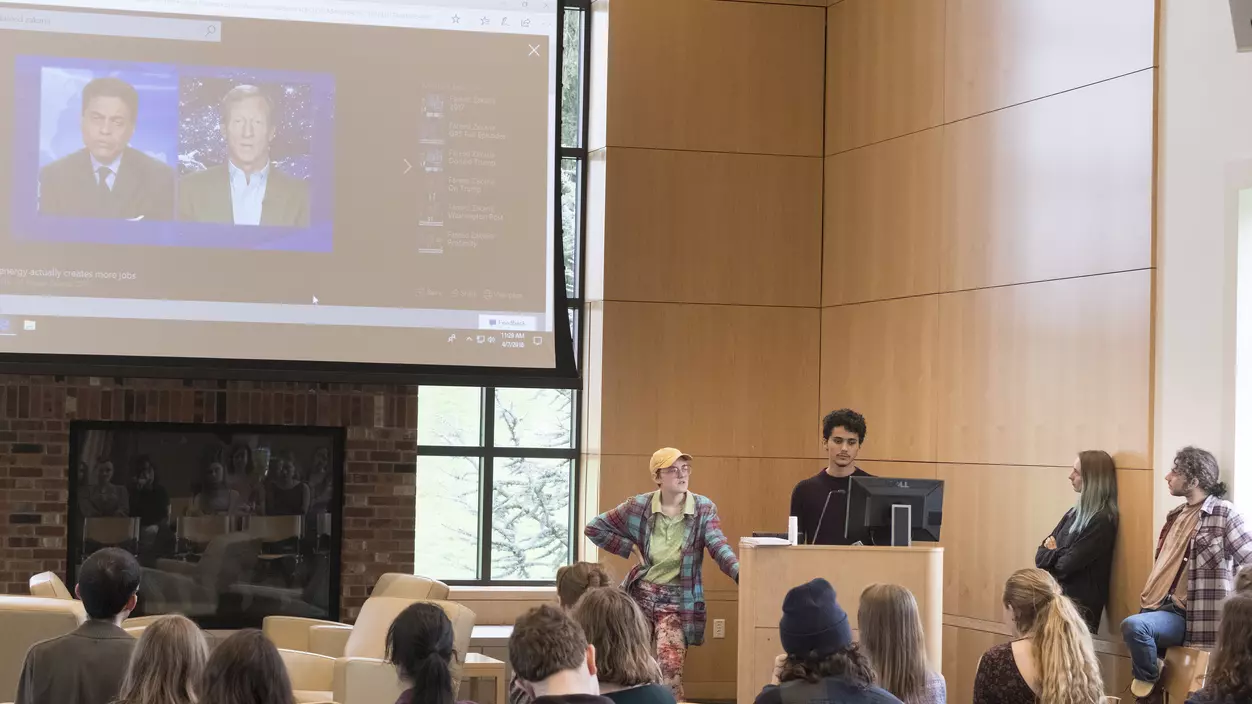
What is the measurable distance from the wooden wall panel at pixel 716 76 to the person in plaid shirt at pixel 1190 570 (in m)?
3.62

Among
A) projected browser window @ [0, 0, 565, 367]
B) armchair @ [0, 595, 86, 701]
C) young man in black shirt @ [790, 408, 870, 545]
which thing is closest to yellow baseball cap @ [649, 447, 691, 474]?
young man in black shirt @ [790, 408, 870, 545]

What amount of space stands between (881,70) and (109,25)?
4.32 m

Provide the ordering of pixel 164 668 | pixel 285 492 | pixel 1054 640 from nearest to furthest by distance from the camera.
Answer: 1. pixel 164 668
2. pixel 1054 640
3. pixel 285 492

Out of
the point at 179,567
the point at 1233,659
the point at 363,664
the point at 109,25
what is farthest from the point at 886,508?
the point at 109,25

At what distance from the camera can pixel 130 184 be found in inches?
255

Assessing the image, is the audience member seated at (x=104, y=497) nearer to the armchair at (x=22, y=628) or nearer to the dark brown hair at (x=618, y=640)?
the armchair at (x=22, y=628)

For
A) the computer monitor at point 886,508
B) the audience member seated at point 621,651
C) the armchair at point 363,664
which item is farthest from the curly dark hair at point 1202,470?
the audience member seated at point 621,651

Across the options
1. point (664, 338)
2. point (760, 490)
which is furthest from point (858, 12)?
point (760, 490)

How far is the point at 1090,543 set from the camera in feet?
20.0

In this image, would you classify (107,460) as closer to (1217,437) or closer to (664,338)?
(664,338)

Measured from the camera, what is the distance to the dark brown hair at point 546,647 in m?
2.73

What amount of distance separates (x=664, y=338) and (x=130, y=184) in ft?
10.8

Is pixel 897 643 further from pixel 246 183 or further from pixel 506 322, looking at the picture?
pixel 246 183

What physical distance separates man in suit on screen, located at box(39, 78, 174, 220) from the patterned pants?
2.98 metres
